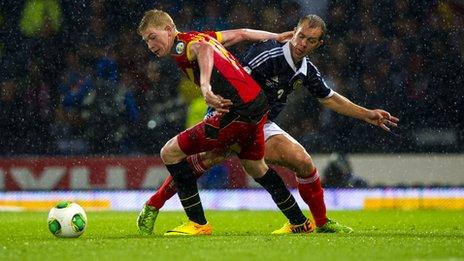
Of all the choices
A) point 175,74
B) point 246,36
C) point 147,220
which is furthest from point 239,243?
point 175,74

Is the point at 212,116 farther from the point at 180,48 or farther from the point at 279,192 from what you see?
the point at 279,192

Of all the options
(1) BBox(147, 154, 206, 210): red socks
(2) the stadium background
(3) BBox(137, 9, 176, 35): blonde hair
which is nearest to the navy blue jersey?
(1) BBox(147, 154, 206, 210): red socks

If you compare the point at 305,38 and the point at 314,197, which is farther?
the point at 314,197

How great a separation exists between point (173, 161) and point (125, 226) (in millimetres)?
1915

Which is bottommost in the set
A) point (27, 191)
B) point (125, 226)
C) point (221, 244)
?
point (27, 191)

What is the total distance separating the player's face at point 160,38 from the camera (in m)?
7.79

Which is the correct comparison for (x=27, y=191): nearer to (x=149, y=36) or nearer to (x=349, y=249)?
(x=149, y=36)

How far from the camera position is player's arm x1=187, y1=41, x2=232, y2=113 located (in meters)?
7.25

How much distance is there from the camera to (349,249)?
672 cm

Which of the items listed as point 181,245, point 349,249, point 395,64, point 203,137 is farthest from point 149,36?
point 395,64

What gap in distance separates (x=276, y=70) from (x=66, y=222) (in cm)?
196

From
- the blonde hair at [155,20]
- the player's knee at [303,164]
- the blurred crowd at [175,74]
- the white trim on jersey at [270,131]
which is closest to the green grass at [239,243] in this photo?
the player's knee at [303,164]

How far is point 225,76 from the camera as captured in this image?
783cm

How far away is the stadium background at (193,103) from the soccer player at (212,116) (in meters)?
5.41
